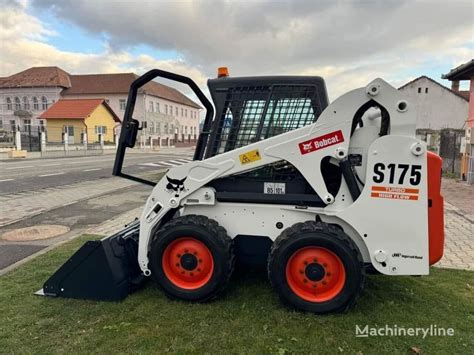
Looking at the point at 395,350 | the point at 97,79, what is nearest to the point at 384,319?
the point at 395,350

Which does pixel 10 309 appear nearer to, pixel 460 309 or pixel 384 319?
pixel 384 319

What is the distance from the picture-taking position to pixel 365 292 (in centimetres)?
381

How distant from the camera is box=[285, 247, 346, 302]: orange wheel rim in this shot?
3311 millimetres

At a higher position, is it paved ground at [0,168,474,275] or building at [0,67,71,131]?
building at [0,67,71,131]

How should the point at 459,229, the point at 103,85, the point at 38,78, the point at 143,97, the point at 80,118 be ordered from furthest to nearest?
1. the point at 103,85
2. the point at 38,78
3. the point at 143,97
4. the point at 80,118
5. the point at 459,229

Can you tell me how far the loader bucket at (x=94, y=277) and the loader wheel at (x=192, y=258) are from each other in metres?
0.35

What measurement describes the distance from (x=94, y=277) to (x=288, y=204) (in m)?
1.96

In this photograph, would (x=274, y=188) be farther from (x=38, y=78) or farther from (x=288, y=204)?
(x=38, y=78)

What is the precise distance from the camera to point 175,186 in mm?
3689

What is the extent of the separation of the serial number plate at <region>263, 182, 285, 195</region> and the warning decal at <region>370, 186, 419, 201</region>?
80 centimetres

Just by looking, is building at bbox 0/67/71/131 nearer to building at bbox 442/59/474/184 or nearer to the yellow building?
the yellow building

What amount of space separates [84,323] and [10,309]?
812 millimetres

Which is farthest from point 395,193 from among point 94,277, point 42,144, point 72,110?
point 72,110

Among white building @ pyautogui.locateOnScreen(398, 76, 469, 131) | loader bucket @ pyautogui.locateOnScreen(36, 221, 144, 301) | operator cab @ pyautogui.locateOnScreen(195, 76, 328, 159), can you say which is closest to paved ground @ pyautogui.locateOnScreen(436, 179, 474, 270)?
operator cab @ pyautogui.locateOnScreen(195, 76, 328, 159)
